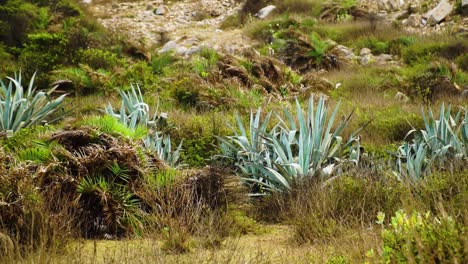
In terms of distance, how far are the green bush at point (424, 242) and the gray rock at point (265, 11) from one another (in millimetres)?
22588

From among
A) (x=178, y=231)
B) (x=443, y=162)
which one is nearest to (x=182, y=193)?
(x=178, y=231)

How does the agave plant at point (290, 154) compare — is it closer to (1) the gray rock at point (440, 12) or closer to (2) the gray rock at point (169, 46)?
(2) the gray rock at point (169, 46)

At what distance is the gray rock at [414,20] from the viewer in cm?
2225

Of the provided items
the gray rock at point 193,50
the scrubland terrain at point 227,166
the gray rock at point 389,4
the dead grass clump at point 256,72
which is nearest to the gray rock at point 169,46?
the gray rock at point 193,50

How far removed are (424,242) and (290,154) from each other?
11.9ft

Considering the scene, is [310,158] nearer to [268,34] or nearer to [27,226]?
[27,226]

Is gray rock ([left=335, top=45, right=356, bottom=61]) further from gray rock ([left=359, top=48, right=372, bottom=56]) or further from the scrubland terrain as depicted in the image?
the scrubland terrain

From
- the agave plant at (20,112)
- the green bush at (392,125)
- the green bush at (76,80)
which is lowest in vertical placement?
the green bush at (76,80)

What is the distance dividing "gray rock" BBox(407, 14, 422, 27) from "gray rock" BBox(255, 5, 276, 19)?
5550 mm

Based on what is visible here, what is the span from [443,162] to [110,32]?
1542cm

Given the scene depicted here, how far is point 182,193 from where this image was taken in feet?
18.0

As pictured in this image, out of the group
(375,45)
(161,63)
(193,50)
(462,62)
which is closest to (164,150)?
(161,63)

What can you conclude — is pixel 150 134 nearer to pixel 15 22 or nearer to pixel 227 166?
pixel 227 166

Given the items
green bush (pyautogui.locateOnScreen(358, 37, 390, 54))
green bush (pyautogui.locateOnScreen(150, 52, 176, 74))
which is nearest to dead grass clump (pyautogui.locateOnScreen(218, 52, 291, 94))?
green bush (pyautogui.locateOnScreen(150, 52, 176, 74))
